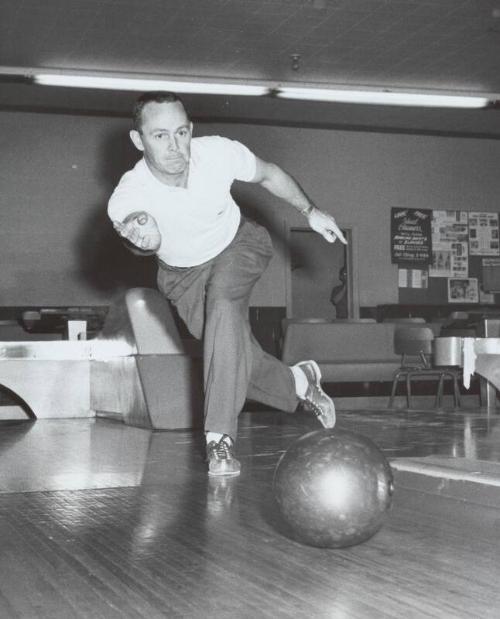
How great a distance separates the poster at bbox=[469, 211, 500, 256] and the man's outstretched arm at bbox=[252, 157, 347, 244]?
352 inches

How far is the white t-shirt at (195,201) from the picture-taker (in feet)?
8.48

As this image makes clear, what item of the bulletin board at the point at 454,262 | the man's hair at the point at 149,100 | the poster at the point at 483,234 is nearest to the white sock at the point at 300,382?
the man's hair at the point at 149,100

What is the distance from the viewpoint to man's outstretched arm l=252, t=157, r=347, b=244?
2.81 meters

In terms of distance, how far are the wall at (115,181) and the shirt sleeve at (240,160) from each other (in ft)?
23.8

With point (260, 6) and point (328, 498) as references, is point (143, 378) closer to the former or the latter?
point (328, 498)

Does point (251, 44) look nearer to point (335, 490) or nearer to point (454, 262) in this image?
point (454, 262)

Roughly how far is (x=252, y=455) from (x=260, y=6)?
16.6ft

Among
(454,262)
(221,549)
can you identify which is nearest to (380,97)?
(454,262)

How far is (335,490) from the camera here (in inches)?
53.4

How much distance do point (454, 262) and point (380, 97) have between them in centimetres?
291

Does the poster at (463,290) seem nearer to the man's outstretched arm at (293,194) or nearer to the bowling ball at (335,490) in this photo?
the man's outstretched arm at (293,194)

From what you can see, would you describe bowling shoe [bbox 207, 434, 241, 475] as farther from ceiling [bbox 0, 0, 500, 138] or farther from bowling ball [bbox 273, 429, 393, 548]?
ceiling [bbox 0, 0, 500, 138]

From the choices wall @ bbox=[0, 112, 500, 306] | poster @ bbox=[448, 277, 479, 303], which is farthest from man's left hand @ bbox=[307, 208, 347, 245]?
poster @ bbox=[448, 277, 479, 303]

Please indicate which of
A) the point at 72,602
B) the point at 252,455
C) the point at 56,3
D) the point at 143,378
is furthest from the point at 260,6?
the point at 72,602
